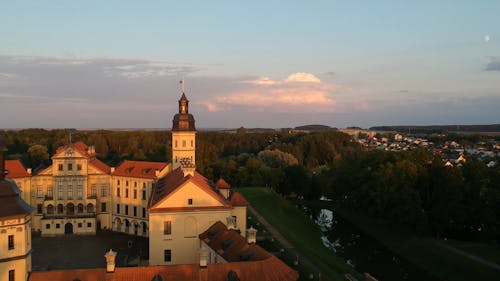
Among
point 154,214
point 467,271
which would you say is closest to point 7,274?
point 154,214

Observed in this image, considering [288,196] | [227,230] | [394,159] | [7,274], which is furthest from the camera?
[288,196]

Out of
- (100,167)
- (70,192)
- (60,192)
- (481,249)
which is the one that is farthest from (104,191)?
(481,249)

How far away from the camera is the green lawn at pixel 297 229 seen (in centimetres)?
3159

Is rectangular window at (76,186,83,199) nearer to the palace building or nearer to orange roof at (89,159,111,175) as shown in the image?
orange roof at (89,159,111,175)

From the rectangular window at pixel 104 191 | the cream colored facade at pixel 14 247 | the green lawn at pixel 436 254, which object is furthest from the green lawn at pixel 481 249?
the rectangular window at pixel 104 191

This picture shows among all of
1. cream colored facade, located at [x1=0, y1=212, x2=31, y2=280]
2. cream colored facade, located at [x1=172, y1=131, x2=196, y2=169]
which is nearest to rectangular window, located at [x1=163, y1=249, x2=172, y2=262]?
cream colored facade, located at [x1=0, y1=212, x2=31, y2=280]

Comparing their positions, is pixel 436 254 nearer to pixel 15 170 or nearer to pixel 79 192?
pixel 79 192

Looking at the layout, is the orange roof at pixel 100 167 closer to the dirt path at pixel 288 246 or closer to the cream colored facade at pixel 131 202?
the cream colored facade at pixel 131 202

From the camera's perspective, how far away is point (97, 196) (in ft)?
152

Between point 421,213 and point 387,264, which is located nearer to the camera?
point 387,264

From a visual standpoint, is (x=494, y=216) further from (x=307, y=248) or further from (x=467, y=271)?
(x=307, y=248)

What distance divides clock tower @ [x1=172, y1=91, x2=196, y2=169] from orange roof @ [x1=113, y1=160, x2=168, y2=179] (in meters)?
2.20

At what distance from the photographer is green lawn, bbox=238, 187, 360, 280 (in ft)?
104

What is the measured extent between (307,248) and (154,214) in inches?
494
